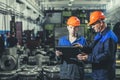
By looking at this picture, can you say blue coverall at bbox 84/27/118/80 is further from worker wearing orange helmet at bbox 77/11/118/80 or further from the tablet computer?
the tablet computer

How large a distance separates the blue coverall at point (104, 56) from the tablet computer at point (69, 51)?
268 millimetres

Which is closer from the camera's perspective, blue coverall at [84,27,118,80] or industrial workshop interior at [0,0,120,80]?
blue coverall at [84,27,118,80]

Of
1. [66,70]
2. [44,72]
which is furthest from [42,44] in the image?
[66,70]

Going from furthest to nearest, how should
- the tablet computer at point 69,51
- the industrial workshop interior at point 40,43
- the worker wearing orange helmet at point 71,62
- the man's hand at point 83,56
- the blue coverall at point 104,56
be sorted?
1. the industrial workshop interior at point 40,43
2. the worker wearing orange helmet at point 71,62
3. the tablet computer at point 69,51
4. the man's hand at point 83,56
5. the blue coverall at point 104,56

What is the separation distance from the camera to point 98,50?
377 cm

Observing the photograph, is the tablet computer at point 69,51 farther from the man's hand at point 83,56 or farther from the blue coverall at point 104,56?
the blue coverall at point 104,56

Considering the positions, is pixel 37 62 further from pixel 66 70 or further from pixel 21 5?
pixel 21 5

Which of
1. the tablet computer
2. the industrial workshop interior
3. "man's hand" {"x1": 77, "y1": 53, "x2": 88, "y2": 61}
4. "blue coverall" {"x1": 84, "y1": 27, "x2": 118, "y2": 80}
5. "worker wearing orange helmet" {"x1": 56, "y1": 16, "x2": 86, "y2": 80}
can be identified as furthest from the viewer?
the industrial workshop interior

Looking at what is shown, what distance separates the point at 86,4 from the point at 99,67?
3344 cm

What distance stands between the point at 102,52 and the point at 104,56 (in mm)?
85

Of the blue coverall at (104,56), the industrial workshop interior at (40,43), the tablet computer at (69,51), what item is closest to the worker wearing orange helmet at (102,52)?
the blue coverall at (104,56)

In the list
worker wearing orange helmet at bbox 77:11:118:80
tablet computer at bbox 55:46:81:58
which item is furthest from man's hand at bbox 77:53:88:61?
tablet computer at bbox 55:46:81:58

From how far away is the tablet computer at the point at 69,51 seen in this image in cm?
405

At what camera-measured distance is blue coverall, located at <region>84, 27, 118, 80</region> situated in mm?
3699
